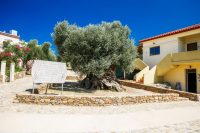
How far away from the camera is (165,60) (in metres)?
21.8

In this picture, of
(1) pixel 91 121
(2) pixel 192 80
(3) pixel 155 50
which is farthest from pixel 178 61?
(1) pixel 91 121

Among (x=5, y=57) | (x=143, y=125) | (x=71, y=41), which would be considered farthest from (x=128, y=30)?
(x=5, y=57)

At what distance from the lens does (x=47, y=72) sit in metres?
12.2

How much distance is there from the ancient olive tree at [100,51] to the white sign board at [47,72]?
2.66 meters

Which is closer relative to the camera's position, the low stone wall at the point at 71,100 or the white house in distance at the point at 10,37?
the low stone wall at the point at 71,100

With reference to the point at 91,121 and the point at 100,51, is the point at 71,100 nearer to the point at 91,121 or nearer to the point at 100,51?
the point at 91,121

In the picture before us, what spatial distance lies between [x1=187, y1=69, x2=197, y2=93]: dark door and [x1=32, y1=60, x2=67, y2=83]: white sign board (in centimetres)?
1482

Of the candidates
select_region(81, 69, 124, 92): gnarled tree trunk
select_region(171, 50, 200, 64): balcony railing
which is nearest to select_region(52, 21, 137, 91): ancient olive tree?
select_region(81, 69, 124, 92): gnarled tree trunk

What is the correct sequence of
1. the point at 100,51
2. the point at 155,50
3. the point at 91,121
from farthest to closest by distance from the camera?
the point at 155,50 → the point at 100,51 → the point at 91,121

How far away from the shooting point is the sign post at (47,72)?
38.9 ft

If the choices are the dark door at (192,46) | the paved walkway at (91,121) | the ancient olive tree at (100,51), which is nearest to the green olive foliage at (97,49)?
the ancient olive tree at (100,51)

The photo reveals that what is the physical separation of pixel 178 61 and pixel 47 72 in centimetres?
1441

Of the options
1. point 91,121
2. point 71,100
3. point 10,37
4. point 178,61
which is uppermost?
point 10,37

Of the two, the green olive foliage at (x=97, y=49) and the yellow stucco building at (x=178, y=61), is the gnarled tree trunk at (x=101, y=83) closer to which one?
the green olive foliage at (x=97, y=49)
